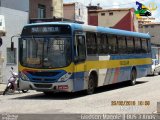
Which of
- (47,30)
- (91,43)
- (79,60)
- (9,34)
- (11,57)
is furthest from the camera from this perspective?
(11,57)

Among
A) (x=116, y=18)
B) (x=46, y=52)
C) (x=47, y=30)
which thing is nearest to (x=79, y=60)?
(x=46, y=52)

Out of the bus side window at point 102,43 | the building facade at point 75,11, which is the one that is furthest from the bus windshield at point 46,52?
the building facade at point 75,11

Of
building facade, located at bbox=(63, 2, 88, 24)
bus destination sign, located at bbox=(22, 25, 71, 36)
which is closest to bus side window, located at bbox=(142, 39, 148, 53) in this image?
bus destination sign, located at bbox=(22, 25, 71, 36)

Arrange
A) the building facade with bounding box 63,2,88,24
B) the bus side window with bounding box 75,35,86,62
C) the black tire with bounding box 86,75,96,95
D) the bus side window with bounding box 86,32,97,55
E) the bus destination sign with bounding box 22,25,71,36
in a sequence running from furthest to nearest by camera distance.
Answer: the building facade with bounding box 63,2,88,24
the black tire with bounding box 86,75,96,95
the bus side window with bounding box 86,32,97,55
the bus side window with bounding box 75,35,86,62
the bus destination sign with bounding box 22,25,71,36

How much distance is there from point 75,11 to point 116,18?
16429 millimetres

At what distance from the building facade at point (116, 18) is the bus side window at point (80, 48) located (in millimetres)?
44462

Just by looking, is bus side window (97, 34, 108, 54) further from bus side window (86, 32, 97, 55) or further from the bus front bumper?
the bus front bumper

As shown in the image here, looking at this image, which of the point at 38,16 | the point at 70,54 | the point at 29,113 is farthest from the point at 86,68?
the point at 38,16

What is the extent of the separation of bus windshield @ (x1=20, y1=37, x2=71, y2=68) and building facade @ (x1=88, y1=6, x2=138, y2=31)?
45239mm

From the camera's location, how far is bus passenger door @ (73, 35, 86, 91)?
1948 cm

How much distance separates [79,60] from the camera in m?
19.8

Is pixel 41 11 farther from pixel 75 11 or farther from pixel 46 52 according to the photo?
pixel 46 52

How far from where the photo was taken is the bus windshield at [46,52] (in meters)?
19.2

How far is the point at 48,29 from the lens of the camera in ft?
64.5
